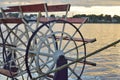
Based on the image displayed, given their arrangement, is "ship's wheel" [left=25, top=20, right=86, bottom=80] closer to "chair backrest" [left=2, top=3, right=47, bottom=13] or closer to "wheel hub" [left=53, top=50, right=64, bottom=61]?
"wheel hub" [left=53, top=50, right=64, bottom=61]

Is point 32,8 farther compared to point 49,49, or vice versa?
point 32,8

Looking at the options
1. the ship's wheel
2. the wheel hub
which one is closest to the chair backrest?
the ship's wheel

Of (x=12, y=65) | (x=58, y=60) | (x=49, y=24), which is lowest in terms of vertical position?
(x=12, y=65)

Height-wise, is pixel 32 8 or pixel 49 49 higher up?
pixel 32 8

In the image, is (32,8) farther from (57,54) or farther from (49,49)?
(57,54)

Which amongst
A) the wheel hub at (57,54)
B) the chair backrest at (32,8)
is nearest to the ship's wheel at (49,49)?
the wheel hub at (57,54)

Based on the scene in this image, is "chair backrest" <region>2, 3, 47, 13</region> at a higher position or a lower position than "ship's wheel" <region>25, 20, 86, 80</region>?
higher

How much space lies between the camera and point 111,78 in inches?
500

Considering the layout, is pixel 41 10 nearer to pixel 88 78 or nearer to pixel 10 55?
pixel 10 55

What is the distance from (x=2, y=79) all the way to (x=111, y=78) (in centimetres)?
365

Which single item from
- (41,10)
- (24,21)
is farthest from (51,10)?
(24,21)

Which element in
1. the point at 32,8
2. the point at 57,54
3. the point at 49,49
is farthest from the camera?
the point at 32,8

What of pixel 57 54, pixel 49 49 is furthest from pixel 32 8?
pixel 57 54

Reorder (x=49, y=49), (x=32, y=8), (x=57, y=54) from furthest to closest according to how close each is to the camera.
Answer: (x=32, y=8)
(x=49, y=49)
(x=57, y=54)
